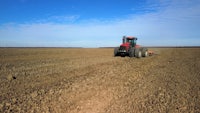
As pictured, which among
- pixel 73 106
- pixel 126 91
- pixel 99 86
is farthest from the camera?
pixel 99 86

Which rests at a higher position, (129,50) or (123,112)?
(129,50)

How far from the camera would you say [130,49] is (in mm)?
20922

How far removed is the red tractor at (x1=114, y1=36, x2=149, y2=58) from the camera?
20781mm

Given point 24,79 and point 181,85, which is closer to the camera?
point 181,85

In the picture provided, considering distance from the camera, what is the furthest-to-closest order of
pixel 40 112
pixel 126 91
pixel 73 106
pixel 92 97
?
1. pixel 126 91
2. pixel 92 97
3. pixel 73 106
4. pixel 40 112

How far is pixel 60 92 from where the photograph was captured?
6863mm

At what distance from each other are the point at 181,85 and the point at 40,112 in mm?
5427

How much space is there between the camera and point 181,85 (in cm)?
804

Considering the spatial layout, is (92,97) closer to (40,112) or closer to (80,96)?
(80,96)

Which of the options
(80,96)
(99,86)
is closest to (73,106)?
(80,96)

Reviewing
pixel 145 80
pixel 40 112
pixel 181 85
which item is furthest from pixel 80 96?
pixel 181 85

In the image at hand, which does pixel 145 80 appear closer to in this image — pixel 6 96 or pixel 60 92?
pixel 60 92

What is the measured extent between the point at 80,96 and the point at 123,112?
1757mm

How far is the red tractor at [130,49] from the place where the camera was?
68.2 ft
